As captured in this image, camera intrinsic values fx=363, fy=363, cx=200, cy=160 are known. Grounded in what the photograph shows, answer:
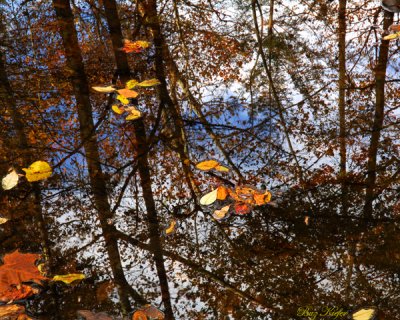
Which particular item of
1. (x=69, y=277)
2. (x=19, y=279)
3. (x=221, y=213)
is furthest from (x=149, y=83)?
(x=19, y=279)

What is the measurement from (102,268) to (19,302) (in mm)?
Result: 602

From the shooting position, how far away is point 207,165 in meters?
3.41

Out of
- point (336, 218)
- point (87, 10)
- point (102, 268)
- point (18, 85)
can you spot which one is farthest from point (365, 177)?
point (87, 10)

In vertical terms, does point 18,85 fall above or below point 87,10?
below

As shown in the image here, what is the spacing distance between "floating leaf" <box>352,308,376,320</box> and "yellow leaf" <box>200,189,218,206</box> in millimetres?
1312

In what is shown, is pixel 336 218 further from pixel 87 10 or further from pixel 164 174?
pixel 87 10

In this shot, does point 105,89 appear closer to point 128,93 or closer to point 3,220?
point 128,93

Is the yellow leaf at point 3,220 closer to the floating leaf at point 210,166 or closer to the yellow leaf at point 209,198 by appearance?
the yellow leaf at point 209,198

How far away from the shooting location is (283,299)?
2.21 meters

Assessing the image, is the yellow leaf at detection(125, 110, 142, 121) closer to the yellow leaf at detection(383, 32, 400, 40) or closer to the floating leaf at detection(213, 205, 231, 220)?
the floating leaf at detection(213, 205, 231, 220)

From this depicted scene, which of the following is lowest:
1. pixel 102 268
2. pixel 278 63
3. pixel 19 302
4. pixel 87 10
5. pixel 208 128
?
pixel 102 268

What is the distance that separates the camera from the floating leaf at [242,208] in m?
2.85

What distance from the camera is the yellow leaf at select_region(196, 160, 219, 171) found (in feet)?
11.1

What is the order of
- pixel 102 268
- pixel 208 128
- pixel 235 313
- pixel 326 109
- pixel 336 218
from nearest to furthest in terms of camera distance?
pixel 235 313, pixel 102 268, pixel 336 218, pixel 208 128, pixel 326 109
